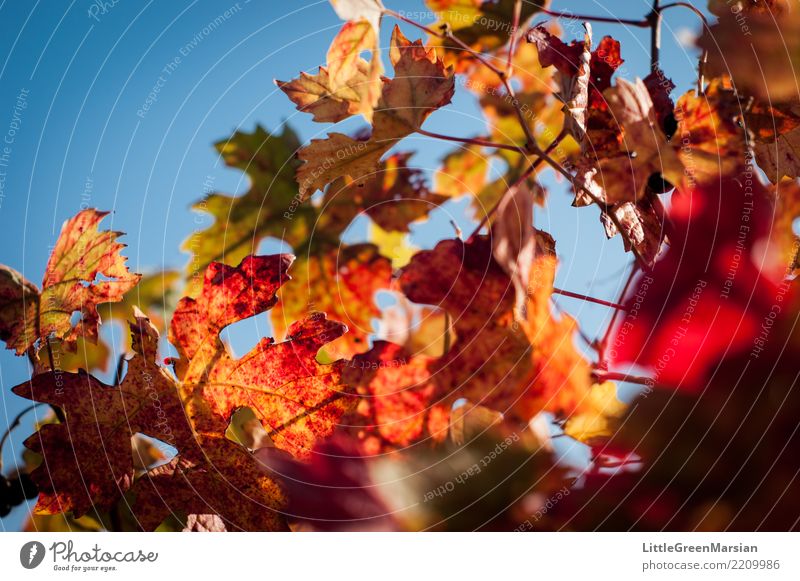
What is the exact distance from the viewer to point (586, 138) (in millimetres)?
423

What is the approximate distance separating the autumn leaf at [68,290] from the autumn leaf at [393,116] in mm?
149

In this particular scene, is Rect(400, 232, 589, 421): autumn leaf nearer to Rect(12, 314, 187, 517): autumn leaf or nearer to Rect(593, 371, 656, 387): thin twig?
Rect(593, 371, 656, 387): thin twig

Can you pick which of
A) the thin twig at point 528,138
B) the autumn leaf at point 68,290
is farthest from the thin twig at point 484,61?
the autumn leaf at point 68,290

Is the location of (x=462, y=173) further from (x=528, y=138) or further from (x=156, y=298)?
(x=156, y=298)

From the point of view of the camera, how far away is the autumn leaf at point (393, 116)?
0.44 metres

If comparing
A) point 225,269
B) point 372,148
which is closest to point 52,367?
point 225,269

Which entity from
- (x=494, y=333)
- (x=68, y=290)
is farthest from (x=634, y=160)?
(x=68, y=290)

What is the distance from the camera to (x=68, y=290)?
18.4 inches

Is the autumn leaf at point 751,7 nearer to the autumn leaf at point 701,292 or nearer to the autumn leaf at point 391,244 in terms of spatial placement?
the autumn leaf at point 701,292

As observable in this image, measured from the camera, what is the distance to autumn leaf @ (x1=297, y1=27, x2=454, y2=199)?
1.43 ft

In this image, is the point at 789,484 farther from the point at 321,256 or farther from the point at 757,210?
the point at 321,256

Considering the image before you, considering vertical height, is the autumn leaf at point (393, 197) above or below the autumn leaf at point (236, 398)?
above

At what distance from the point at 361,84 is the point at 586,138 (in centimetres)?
15
